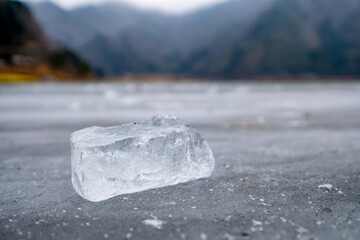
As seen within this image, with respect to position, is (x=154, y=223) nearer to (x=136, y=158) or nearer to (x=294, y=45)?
(x=136, y=158)

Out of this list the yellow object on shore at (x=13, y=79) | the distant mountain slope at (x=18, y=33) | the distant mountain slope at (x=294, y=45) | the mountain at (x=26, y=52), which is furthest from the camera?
the distant mountain slope at (x=294, y=45)

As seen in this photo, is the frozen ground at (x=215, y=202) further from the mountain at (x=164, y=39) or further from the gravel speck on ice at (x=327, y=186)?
the mountain at (x=164, y=39)

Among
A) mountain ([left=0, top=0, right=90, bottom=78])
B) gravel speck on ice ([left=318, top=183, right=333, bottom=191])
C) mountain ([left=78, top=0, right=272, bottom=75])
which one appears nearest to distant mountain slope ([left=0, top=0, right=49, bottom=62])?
mountain ([left=0, top=0, right=90, bottom=78])

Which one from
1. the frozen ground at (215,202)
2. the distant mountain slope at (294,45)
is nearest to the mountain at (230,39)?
the distant mountain slope at (294,45)

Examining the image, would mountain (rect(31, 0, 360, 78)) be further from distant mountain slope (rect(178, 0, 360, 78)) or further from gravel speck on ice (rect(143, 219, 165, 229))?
gravel speck on ice (rect(143, 219, 165, 229))

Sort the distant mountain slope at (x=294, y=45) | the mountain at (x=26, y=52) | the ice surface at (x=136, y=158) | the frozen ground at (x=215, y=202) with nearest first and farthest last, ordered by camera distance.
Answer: the frozen ground at (x=215, y=202)
the ice surface at (x=136, y=158)
the mountain at (x=26, y=52)
the distant mountain slope at (x=294, y=45)

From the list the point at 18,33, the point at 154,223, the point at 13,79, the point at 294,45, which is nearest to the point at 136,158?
the point at 154,223
